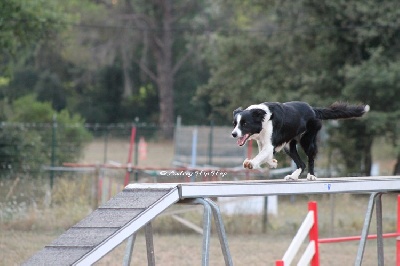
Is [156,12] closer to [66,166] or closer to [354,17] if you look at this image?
[354,17]

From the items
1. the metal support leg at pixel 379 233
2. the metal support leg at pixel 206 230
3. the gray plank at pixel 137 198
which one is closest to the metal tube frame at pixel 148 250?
the gray plank at pixel 137 198

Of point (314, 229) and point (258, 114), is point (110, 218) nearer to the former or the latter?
point (258, 114)

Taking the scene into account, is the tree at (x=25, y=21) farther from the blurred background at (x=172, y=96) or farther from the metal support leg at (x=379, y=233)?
the metal support leg at (x=379, y=233)

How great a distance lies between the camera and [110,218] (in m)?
6.40

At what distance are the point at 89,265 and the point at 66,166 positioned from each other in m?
12.2

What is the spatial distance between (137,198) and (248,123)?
116cm

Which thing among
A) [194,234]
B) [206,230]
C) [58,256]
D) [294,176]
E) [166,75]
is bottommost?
[194,234]

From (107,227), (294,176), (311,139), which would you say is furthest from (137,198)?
(311,139)

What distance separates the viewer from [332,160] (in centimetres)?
2267

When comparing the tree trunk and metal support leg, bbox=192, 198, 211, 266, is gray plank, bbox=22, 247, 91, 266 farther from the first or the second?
the tree trunk

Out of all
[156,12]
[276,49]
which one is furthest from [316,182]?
[156,12]

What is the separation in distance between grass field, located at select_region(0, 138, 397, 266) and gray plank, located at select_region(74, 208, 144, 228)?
14.7 ft

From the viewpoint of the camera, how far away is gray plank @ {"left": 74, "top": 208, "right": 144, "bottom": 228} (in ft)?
20.6

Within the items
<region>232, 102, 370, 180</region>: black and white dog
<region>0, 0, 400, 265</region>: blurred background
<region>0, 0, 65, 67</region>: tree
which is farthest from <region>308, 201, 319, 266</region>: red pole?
<region>0, 0, 65, 67</region>: tree
